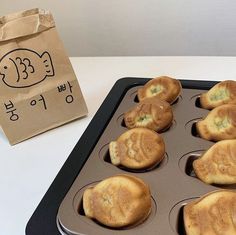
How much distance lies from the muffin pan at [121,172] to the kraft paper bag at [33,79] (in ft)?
0.29

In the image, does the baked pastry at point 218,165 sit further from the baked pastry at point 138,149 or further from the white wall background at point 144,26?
the white wall background at point 144,26

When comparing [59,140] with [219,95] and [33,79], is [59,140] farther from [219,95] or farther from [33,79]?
[219,95]

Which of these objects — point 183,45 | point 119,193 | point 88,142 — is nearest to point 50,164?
point 88,142

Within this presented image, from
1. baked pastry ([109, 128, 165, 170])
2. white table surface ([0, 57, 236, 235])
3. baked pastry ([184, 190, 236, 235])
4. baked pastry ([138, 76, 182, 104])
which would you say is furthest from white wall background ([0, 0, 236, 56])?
baked pastry ([184, 190, 236, 235])

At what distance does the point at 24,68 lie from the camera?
0.63m

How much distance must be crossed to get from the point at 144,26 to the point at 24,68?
487mm

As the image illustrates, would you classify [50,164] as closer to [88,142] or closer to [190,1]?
[88,142]

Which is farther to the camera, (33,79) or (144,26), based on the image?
(144,26)

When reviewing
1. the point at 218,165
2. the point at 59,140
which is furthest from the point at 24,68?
the point at 218,165

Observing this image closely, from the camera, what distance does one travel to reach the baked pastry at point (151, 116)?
56cm

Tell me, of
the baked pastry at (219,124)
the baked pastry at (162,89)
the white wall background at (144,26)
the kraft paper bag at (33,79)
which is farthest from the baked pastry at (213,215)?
the white wall background at (144,26)

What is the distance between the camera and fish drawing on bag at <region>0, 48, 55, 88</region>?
615mm

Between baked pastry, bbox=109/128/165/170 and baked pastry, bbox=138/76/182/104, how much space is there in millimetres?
116

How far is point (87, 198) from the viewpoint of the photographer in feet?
1.46
